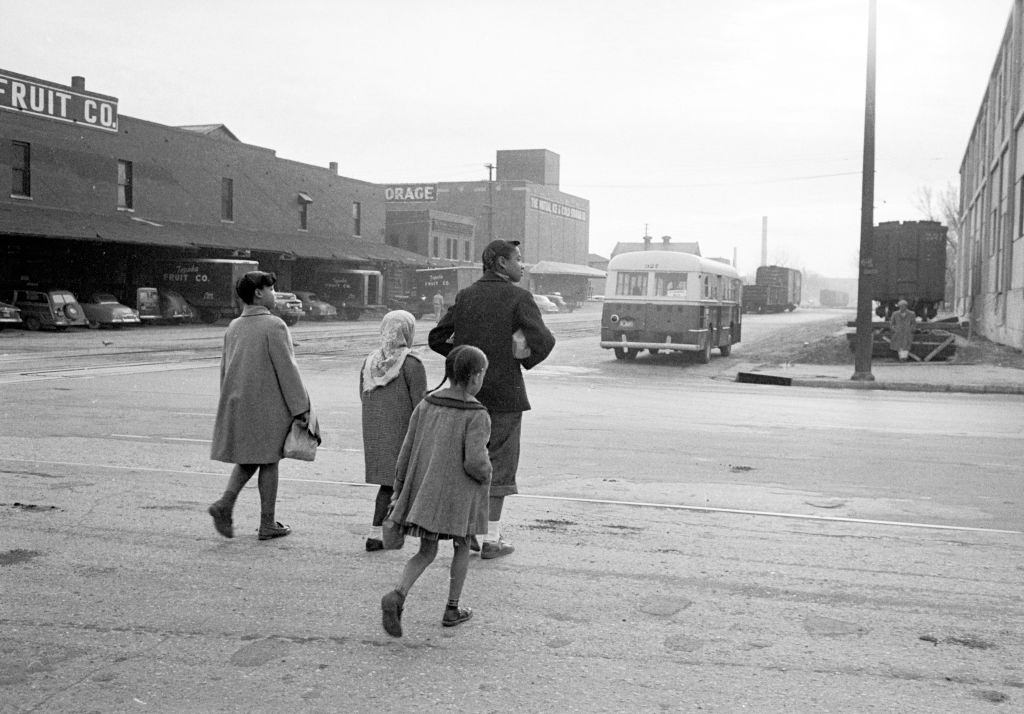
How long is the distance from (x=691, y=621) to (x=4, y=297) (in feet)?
123

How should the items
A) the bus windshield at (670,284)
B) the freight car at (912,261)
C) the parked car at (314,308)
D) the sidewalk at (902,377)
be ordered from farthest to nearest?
the parked car at (314,308)
the freight car at (912,261)
the bus windshield at (670,284)
the sidewalk at (902,377)

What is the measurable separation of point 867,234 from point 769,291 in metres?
55.1

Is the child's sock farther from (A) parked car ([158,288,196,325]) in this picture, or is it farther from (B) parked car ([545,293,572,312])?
(B) parked car ([545,293,572,312])

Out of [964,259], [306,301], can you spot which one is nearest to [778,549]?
[306,301]

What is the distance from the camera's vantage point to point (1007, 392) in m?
18.7

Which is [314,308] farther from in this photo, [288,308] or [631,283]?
[631,283]

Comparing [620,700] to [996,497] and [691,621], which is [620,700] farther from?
[996,497]

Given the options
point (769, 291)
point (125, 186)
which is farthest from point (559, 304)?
point (125, 186)

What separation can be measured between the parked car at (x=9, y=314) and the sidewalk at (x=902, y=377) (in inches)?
911

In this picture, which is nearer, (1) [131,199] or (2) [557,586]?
(2) [557,586]

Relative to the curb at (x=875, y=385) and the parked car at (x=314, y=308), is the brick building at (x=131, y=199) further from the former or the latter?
the curb at (x=875, y=385)

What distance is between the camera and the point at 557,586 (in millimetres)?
5449

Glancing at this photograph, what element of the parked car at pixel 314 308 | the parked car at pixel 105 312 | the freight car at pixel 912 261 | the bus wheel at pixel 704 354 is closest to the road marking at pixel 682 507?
the bus wheel at pixel 704 354

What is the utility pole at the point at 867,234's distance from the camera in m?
20.6
